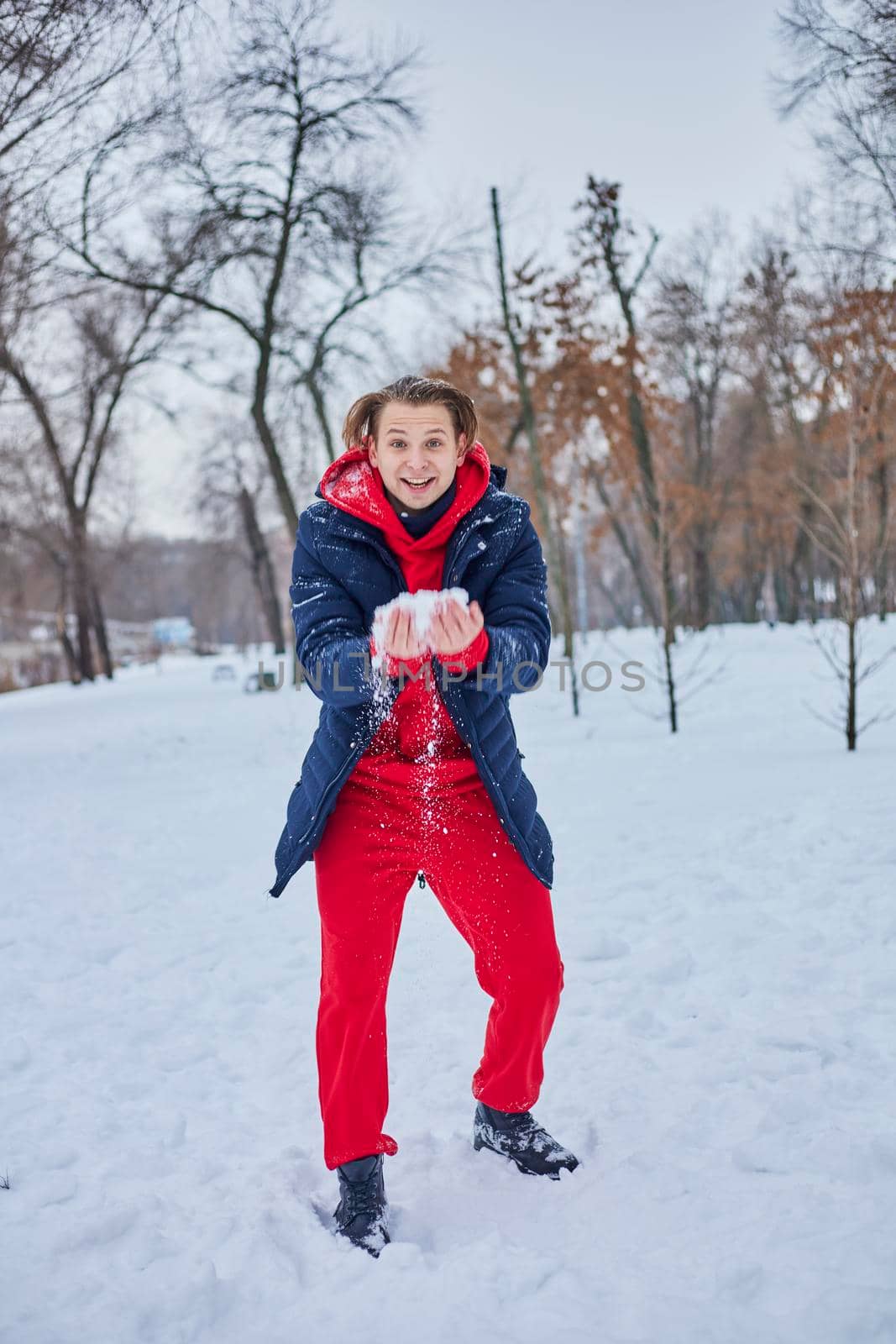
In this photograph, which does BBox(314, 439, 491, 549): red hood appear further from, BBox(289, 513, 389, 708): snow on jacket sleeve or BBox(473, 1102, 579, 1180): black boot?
BBox(473, 1102, 579, 1180): black boot

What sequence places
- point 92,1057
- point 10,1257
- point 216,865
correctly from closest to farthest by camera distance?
1. point 10,1257
2. point 92,1057
3. point 216,865

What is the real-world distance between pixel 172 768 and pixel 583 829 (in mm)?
5462

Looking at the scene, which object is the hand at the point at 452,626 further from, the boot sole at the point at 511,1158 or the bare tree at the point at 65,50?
the bare tree at the point at 65,50

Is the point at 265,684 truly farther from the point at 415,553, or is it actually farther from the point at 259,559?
the point at 415,553

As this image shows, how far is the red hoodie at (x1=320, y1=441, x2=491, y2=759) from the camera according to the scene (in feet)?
7.02

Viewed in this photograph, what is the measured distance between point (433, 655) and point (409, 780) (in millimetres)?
346

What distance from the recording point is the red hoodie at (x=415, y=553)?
214cm

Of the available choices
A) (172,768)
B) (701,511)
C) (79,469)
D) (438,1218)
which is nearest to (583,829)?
(438,1218)

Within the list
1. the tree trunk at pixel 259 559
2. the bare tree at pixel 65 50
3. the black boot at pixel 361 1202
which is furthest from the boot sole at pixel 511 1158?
the tree trunk at pixel 259 559

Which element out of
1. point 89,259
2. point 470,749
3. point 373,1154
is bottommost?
point 373,1154

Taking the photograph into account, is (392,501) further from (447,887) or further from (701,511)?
(701,511)

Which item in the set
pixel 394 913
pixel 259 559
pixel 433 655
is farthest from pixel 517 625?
pixel 259 559

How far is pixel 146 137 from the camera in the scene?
6328 mm

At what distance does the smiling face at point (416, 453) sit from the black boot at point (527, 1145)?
5.08ft
